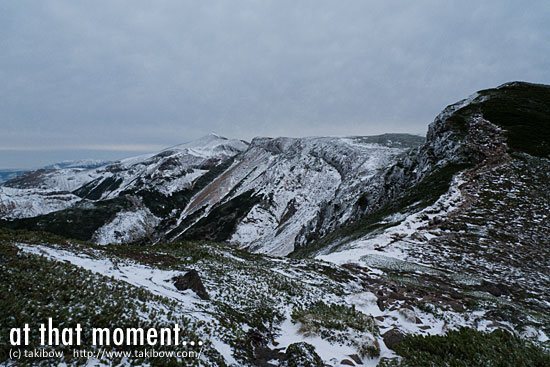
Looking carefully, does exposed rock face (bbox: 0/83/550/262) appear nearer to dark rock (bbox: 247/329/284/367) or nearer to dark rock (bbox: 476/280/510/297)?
dark rock (bbox: 476/280/510/297)

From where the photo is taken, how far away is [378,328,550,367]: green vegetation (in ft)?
21.7

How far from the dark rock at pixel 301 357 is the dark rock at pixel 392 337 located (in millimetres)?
3079

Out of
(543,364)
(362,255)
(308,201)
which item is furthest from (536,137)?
(308,201)

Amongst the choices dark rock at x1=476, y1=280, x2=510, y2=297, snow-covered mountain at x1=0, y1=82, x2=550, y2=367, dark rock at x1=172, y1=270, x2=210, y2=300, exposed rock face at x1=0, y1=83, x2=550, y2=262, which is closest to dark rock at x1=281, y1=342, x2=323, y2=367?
snow-covered mountain at x1=0, y1=82, x2=550, y2=367

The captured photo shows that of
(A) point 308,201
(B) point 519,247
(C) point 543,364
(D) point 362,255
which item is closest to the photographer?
(C) point 543,364

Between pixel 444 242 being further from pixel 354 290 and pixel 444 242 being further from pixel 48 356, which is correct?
pixel 48 356

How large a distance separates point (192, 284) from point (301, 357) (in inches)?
276

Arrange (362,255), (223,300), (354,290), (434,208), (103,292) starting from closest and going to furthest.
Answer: (103,292) → (223,300) → (354,290) → (362,255) → (434,208)

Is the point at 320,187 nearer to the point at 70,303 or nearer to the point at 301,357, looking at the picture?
the point at 301,357

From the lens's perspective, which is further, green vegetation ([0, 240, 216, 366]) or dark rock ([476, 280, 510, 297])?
dark rock ([476, 280, 510, 297])

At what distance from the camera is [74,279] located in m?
9.36

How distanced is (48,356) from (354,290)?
48.9 feet

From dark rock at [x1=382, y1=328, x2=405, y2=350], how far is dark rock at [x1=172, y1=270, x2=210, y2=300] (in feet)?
26.3

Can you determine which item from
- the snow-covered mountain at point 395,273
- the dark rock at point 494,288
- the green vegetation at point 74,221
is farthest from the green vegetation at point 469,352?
the green vegetation at point 74,221
